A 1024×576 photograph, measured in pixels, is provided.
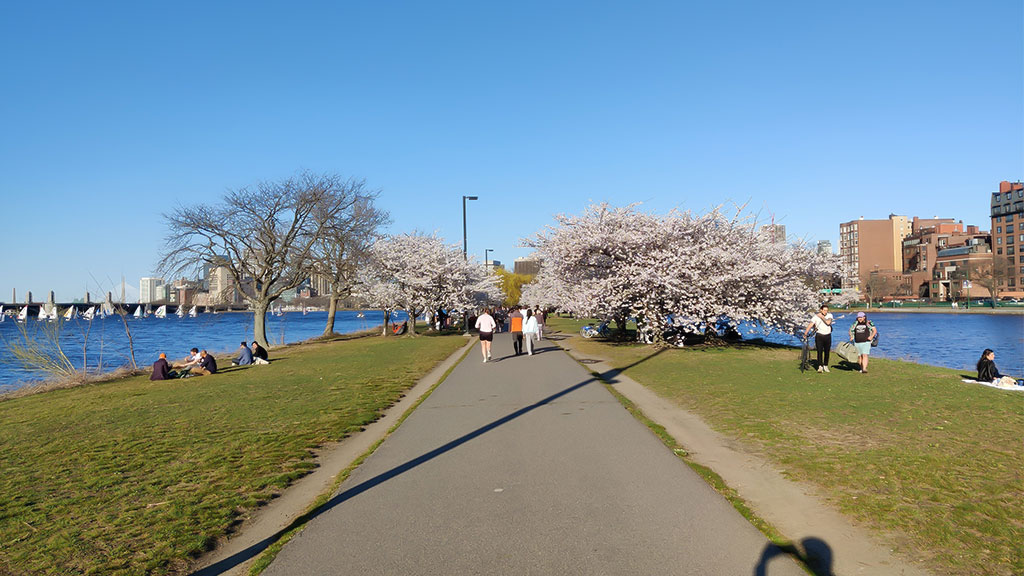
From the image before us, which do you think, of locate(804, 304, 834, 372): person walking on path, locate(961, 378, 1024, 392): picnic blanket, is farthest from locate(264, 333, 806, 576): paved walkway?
locate(961, 378, 1024, 392): picnic blanket

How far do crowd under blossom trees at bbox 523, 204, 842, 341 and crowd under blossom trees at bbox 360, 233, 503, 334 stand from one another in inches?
559

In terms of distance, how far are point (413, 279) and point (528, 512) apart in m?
35.0

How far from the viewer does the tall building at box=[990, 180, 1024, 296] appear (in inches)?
5002

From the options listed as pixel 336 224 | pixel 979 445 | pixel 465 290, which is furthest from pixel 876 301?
pixel 979 445

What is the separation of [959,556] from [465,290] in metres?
37.8

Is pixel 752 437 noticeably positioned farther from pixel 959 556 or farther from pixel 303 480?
pixel 303 480

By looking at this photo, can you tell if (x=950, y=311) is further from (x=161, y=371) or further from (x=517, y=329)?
(x=161, y=371)

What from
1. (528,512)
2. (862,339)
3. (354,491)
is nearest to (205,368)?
(354,491)

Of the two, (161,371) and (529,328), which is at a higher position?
(529,328)

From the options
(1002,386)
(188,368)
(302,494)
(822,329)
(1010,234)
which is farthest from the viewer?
(1010,234)

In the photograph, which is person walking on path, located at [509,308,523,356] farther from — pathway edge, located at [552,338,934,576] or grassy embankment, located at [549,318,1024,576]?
pathway edge, located at [552,338,934,576]

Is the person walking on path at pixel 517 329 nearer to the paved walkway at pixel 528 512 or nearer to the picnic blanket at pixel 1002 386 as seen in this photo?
the picnic blanket at pixel 1002 386

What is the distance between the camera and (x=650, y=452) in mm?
7719

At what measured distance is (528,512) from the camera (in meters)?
5.46
